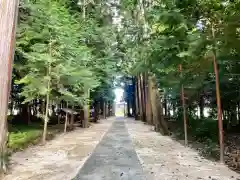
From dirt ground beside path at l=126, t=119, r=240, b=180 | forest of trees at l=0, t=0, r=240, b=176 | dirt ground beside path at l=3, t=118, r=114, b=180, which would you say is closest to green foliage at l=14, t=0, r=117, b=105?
forest of trees at l=0, t=0, r=240, b=176

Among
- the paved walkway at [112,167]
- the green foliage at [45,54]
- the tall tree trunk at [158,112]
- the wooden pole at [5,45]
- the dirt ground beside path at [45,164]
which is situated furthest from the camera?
the tall tree trunk at [158,112]

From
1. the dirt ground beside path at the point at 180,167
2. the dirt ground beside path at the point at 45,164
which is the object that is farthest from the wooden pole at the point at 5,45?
the dirt ground beside path at the point at 180,167

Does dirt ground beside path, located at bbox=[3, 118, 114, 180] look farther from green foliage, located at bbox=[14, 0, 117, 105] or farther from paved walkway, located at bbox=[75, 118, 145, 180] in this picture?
green foliage, located at bbox=[14, 0, 117, 105]

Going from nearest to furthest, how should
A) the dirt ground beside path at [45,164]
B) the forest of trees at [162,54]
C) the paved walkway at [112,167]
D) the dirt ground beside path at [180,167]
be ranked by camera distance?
the paved walkway at [112,167] → the dirt ground beside path at [180,167] → the dirt ground beside path at [45,164] → the forest of trees at [162,54]

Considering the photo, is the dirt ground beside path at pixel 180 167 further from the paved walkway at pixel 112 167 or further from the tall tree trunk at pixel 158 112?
the tall tree trunk at pixel 158 112

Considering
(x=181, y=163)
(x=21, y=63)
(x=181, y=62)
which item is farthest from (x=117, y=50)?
(x=181, y=163)

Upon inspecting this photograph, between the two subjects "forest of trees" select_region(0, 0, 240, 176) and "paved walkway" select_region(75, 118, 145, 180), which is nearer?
"paved walkway" select_region(75, 118, 145, 180)

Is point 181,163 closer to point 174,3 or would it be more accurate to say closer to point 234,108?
point 174,3

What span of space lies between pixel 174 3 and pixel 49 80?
631cm

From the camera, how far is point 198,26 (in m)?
10.4

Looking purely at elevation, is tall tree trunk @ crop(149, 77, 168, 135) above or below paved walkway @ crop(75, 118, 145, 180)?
above

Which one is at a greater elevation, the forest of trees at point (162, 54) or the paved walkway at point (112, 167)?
the forest of trees at point (162, 54)

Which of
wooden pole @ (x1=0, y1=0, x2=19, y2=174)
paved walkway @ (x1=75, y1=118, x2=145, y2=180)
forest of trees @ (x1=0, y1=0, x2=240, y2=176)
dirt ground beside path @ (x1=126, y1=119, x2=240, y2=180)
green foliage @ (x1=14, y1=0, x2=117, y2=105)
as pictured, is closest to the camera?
wooden pole @ (x1=0, y1=0, x2=19, y2=174)

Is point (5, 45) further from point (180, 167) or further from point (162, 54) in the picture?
point (162, 54)
